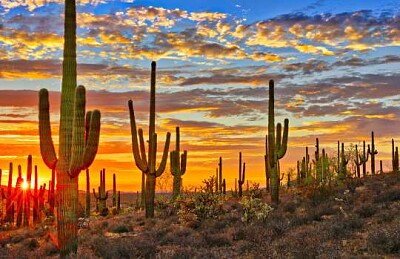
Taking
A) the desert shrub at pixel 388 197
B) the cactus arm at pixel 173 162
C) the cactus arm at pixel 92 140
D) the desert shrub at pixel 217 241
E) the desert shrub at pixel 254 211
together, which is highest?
the cactus arm at pixel 92 140

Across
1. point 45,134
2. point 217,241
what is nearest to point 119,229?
point 217,241

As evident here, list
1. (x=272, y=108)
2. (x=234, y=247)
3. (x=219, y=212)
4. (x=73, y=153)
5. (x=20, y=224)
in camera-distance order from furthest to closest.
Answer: (x=20, y=224), (x=272, y=108), (x=219, y=212), (x=234, y=247), (x=73, y=153)

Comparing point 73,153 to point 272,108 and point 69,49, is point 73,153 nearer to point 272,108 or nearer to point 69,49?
point 69,49

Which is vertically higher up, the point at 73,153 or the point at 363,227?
the point at 73,153

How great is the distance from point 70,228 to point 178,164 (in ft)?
62.4

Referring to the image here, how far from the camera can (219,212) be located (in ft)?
75.7

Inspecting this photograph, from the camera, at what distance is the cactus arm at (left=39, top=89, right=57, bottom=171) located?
14789 mm

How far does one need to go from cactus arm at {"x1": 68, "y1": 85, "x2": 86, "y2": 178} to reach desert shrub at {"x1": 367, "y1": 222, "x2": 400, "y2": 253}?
26.2 ft

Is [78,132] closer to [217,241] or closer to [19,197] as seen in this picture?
[217,241]

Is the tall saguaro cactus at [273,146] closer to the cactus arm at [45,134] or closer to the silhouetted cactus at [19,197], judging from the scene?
the cactus arm at [45,134]

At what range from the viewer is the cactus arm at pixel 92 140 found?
44.2 ft

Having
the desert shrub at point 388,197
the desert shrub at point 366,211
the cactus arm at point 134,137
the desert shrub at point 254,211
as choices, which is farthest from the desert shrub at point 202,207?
the desert shrub at point 388,197

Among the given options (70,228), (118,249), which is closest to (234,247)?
(118,249)

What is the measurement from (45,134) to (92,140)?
227cm
